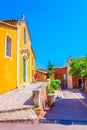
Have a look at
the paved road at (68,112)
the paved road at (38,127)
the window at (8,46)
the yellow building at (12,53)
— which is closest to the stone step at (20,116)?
the paved road at (38,127)

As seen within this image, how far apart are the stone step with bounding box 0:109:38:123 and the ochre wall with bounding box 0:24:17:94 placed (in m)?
7.17

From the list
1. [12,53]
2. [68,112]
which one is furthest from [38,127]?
[12,53]

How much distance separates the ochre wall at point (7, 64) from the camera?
71.5 ft

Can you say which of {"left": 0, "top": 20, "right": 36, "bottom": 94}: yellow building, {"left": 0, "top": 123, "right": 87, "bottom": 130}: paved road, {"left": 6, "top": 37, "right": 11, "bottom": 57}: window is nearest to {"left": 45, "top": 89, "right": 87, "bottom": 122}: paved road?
{"left": 0, "top": 123, "right": 87, "bottom": 130}: paved road

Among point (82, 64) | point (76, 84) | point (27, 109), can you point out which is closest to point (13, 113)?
point (27, 109)

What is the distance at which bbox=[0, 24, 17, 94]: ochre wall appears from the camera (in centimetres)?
2178

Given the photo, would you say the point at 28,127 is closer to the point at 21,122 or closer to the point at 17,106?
the point at 21,122

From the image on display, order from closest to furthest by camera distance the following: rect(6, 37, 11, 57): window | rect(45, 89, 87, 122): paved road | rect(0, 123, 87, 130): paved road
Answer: rect(0, 123, 87, 130): paved road → rect(45, 89, 87, 122): paved road → rect(6, 37, 11, 57): window

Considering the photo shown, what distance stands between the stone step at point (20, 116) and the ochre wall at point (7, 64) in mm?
7168

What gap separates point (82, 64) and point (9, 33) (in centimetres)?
2843

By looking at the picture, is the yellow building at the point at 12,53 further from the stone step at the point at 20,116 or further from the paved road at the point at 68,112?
the stone step at the point at 20,116

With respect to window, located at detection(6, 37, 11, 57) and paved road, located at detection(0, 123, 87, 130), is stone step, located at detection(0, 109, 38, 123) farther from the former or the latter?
window, located at detection(6, 37, 11, 57)

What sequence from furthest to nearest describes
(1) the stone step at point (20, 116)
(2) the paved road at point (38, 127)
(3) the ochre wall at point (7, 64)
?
(3) the ochre wall at point (7, 64), (1) the stone step at point (20, 116), (2) the paved road at point (38, 127)

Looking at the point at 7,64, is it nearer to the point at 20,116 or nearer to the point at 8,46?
the point at 8,46
